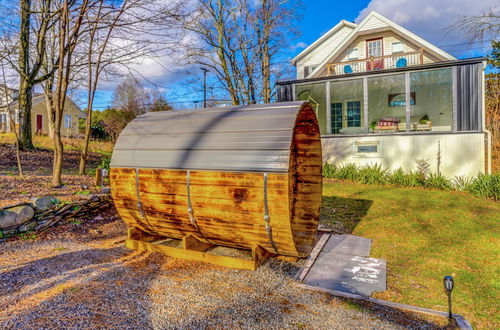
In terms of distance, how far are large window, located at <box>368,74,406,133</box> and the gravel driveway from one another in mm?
10441

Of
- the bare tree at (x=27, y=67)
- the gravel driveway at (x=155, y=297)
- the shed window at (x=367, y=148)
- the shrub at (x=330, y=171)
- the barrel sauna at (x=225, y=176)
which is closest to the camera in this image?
the gravel driveway at (x=155, y=297)

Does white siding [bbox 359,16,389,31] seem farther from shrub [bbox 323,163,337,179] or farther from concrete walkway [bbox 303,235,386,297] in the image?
concrete walkway [bbox 303,235,386,297]

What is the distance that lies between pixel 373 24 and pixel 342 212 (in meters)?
14.5

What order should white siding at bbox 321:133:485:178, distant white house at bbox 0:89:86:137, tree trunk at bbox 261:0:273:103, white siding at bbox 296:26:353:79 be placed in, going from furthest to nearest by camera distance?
distant white house at bbox 0:89:86:137 → white siding at bbox 296:26:353:79 → tree trunk at bbox 261:0:273:103 → white siding at bbox 321:133:485:178

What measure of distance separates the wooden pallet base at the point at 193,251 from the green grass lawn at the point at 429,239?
1.49 m

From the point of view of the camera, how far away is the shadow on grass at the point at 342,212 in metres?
5.96

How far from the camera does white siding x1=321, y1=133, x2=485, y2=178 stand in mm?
9734

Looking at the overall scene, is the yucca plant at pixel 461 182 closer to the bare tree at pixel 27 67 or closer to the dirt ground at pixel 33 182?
the dirt ground at pixel 33 182

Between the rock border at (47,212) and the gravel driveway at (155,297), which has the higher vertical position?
the rock border at (47,212)

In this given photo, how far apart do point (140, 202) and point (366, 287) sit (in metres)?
3.16

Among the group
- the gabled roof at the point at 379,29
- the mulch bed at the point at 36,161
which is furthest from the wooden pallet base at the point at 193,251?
the gabled roof at the point at 379,29

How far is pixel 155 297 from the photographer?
3.08m

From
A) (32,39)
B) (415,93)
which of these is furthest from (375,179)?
(32,39)

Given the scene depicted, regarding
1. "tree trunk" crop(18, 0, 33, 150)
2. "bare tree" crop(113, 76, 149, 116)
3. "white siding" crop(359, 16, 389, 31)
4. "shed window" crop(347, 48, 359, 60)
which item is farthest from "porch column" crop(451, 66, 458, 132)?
"bare tree" crop(113, 76, 149, 116)
